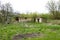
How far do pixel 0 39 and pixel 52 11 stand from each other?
36542 millimetres

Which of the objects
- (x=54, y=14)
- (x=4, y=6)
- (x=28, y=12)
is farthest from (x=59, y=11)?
(x=4, y=6)

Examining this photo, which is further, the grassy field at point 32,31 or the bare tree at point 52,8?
the bare tree at point 52,8

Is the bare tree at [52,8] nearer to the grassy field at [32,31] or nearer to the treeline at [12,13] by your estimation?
the treeline at [12,13]

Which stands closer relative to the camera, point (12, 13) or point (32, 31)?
point (32, 31)

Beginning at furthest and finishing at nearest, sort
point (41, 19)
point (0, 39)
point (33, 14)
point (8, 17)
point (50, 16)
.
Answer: point (33, 14), point (50, 16), point (41, 19), point (8, 17), point (0, 39)

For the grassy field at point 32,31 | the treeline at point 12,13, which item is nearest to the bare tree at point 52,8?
the treeline at point 12,13

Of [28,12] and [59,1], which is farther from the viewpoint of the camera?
[28,12]

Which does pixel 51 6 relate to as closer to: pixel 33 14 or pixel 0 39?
pixel 33 14

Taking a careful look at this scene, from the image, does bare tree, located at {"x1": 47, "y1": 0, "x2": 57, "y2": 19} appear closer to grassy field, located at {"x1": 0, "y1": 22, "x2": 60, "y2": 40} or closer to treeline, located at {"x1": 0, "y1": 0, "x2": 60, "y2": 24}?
treeline, located at {"x1": 0, "y1": 0, "x2": 60, "y2": 24}

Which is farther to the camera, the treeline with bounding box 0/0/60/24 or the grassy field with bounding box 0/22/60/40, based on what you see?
the treeline with bounding box 0/0/60/24

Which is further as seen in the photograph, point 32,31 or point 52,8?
point 52,8

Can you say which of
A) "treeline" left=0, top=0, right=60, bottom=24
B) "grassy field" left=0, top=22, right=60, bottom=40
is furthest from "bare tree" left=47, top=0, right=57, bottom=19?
"grassy field" left=0, top=22, right=60, bottom=40

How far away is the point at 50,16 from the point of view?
166 feet

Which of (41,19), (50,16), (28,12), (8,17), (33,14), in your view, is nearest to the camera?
(8,17)
